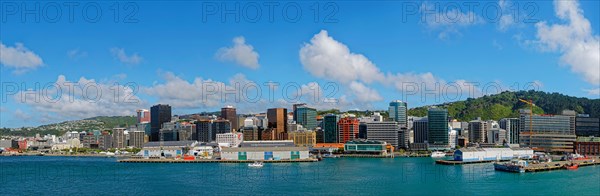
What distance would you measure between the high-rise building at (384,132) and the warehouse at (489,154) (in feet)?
65.2

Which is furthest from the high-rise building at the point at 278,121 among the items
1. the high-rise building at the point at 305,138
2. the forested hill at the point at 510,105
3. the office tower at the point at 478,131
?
Answer: the forested hill at the point at 510,105

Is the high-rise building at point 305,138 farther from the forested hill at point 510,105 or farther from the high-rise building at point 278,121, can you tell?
the forested hill at point 510,105

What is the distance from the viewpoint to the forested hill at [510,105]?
260ft

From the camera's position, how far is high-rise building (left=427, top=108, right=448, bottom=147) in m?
60.9

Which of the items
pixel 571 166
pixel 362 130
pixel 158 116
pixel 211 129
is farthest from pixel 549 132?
pixel 158 116

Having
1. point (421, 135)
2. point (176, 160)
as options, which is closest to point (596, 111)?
point (421, 135)

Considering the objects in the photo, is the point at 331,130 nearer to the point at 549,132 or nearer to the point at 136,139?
the point at 549,132

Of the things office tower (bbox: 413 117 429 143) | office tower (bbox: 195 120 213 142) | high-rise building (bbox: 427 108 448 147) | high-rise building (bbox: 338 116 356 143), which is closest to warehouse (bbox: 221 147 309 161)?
high-rise building (bbox: 338 116 356 143)

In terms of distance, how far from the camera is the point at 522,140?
48312mm

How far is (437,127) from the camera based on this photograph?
62.0 meters

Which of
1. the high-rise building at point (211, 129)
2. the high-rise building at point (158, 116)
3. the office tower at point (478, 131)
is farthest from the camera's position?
the high-rise building at point (158, 116)

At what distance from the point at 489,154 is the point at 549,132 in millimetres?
16632

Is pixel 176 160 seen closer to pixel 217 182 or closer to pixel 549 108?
pixel 217 182

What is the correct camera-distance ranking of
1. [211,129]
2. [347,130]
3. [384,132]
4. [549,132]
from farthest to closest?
[211,129] < [347,130] < [384,132] < [549,132]
